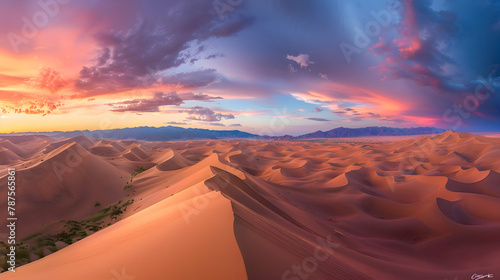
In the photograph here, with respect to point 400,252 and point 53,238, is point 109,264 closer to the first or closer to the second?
point 53,238

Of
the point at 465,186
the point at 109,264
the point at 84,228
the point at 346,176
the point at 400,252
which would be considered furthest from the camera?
the point at 346,176

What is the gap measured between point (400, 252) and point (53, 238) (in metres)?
18.9

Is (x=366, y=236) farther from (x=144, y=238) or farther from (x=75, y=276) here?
(x=75, y=276)

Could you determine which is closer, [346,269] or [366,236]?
[346,269]

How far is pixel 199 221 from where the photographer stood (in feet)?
20.1

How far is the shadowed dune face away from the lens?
16.0 ft

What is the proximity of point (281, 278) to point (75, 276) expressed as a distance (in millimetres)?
4520

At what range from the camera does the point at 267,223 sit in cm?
729

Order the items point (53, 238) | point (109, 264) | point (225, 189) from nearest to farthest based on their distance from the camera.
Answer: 1. point (109, 264)
2. point (225, 189)
3. point (53, 238)

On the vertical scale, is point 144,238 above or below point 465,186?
above

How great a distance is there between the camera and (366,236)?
13.9m

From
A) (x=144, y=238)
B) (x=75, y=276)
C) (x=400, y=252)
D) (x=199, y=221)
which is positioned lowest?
(x=400, y=252)

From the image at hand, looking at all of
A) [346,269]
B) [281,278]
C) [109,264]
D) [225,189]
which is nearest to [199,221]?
[109,264]

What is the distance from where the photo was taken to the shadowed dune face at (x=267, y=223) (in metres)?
4.87
